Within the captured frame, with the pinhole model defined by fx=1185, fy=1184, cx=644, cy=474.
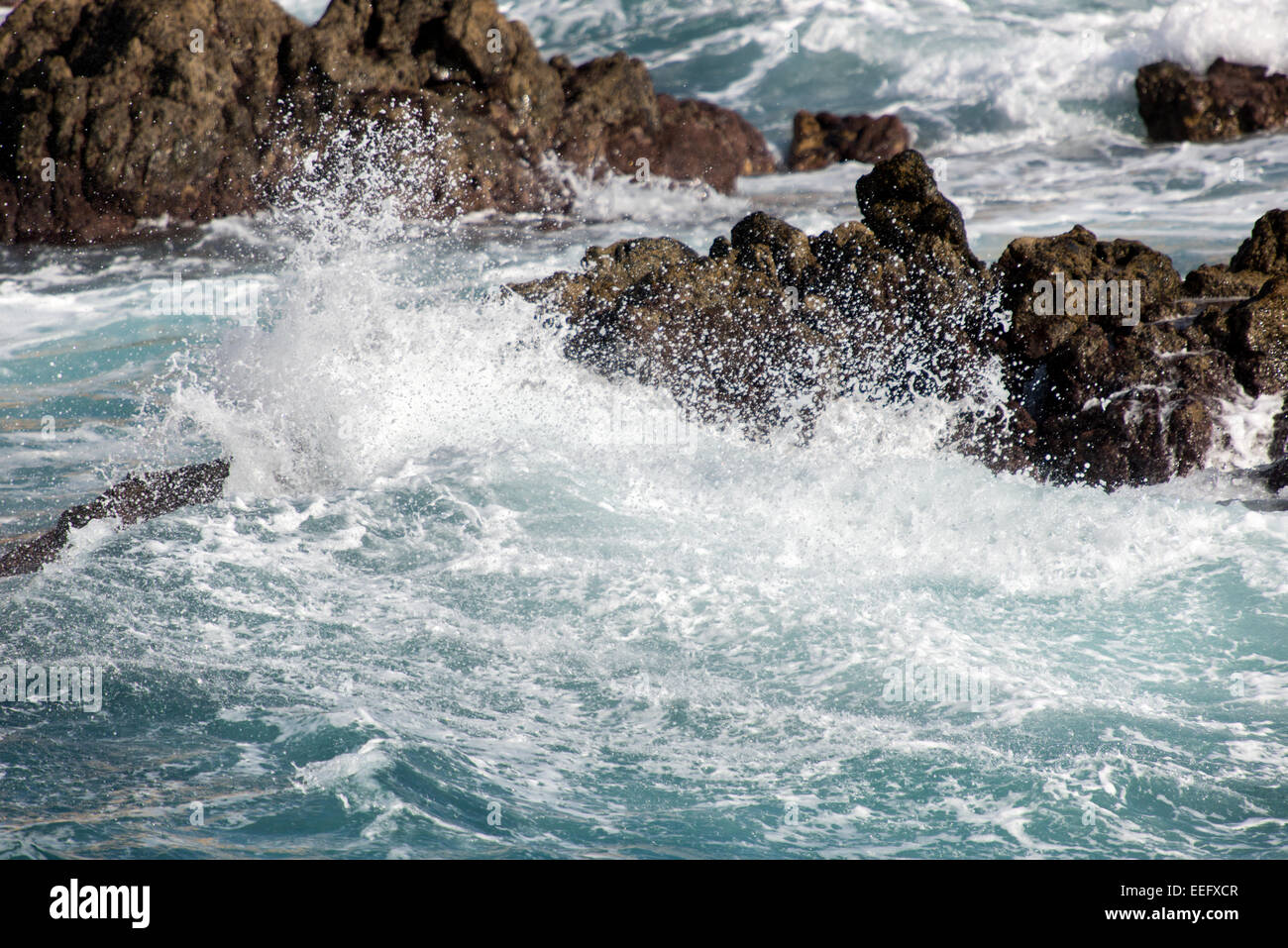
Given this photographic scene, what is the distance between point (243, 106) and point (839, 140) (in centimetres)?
906

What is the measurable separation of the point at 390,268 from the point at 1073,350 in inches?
278

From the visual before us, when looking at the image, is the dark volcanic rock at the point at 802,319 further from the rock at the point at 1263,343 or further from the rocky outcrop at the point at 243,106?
the rocky outcrop at the point at 243,106

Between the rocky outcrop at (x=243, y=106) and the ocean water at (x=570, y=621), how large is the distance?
3.52m

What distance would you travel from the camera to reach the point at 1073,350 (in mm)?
7305

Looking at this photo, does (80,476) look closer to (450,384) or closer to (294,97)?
(450,384)
